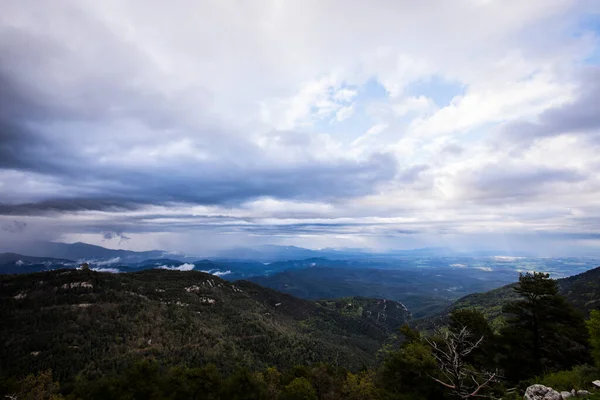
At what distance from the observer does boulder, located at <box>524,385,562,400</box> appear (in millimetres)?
16688

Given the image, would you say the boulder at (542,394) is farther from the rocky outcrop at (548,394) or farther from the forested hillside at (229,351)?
the forested hillside at (229,351)

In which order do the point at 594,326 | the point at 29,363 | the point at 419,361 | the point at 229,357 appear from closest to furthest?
the point at 594,326, the point at 419,361, the point at 29,363, the point at 229,357

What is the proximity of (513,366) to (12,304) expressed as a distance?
20042 centimetres

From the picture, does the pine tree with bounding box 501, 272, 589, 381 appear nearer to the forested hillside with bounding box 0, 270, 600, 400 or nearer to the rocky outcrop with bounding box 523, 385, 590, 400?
the forested hillside with bounding box 0, 270, 600, 400

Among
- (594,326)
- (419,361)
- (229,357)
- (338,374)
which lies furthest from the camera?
(229,357)

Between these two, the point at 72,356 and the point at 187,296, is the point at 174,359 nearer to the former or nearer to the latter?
the point at 72,356

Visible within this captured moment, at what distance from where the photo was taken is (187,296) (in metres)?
184

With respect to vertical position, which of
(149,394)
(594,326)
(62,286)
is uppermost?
(594,326)

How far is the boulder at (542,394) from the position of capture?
16.7 m

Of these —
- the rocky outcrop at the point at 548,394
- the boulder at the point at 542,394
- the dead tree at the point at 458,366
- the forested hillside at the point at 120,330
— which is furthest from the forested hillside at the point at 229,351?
the boulder at the point at 542,394

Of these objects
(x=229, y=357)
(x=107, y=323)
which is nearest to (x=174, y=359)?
(x=229, y=357)

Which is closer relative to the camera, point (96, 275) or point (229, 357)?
point (229, 357)

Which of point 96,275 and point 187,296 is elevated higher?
point 96,275

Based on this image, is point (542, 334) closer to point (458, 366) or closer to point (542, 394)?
point (542, 394)
